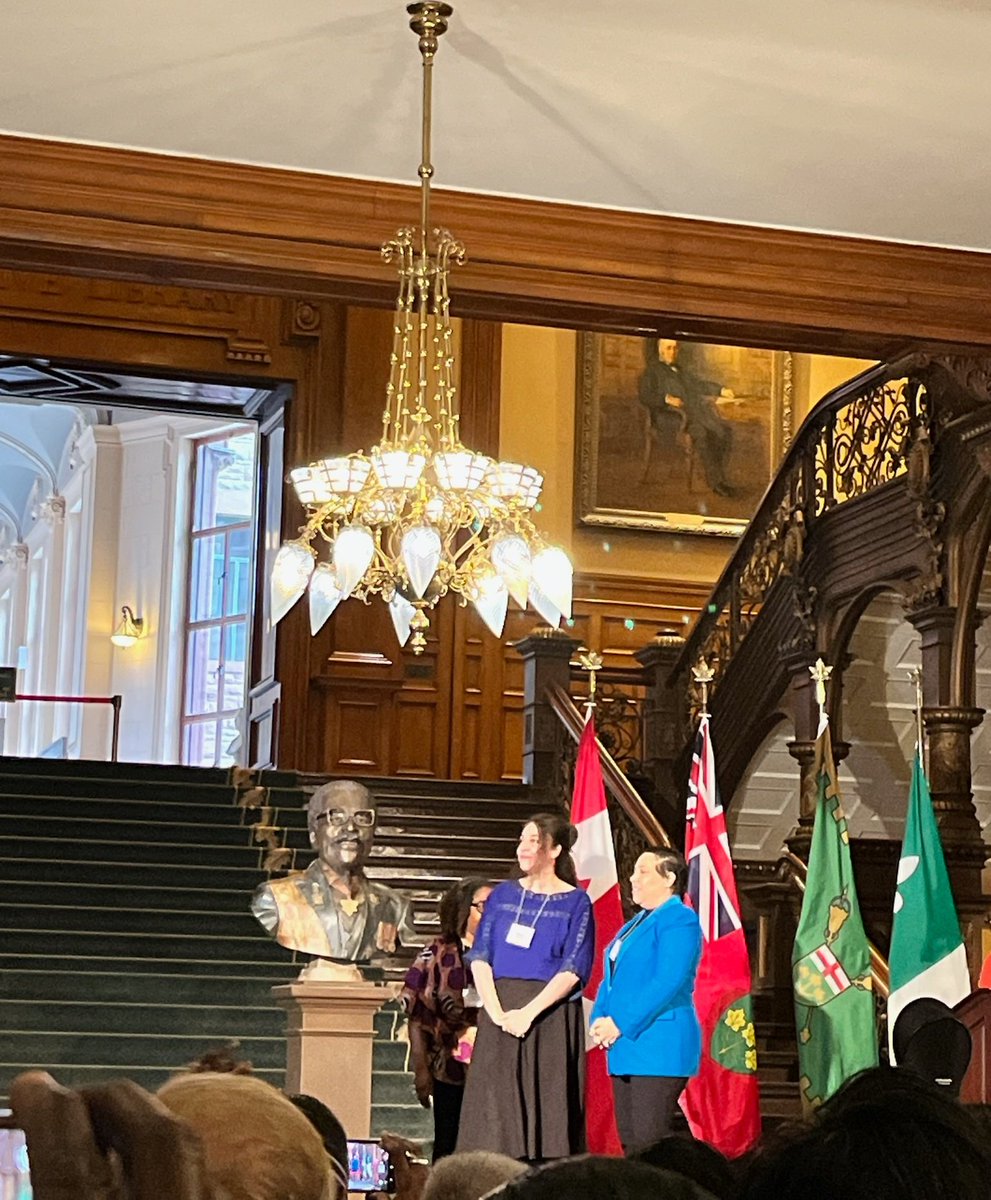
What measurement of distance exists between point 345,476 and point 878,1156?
260 inches

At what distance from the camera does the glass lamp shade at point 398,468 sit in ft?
23.9

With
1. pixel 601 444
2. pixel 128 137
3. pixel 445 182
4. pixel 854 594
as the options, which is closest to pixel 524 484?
pixel 445 182

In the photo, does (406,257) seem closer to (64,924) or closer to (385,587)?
(385,587)

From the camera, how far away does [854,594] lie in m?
10.6

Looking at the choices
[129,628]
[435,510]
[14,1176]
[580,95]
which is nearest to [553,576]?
[435,510]

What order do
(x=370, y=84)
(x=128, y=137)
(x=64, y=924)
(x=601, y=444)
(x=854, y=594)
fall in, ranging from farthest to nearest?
(x=601, y=444) < (x=854, y=594) < (x=64, y=924) < (x=128, y=137) < (x=370, y=84)

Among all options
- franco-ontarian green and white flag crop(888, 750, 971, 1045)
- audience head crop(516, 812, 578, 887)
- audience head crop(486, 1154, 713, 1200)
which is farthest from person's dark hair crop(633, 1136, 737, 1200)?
franco-ontarian green and white flag crop(888, 750, 971, 1045)

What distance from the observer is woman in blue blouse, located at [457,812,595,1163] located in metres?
6.07

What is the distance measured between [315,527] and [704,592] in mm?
7305

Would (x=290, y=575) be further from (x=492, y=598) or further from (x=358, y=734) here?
(x=358, y=734)

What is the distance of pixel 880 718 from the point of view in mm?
11578

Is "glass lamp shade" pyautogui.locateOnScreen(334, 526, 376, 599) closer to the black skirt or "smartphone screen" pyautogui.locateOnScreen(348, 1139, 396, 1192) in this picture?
the black skirt

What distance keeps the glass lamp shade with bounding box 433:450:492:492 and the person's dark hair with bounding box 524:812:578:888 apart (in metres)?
1.54

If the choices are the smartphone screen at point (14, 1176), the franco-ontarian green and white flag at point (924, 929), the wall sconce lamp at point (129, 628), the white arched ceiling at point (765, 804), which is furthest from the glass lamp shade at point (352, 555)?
the wall sconce lamp at point (129, 628)
